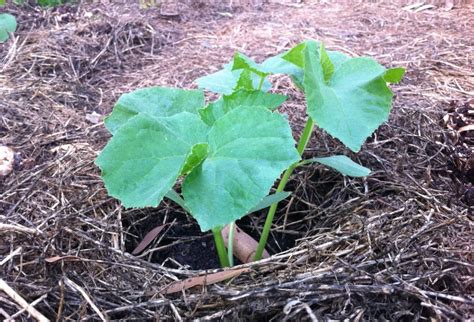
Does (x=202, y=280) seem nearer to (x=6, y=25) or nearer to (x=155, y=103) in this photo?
(x=155, y=103)

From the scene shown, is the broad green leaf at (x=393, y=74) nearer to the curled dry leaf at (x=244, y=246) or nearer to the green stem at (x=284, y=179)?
the green stem at (x=284, y=179)

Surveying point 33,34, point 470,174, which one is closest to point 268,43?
point 33,34

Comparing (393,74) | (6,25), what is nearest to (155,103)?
(393,74)

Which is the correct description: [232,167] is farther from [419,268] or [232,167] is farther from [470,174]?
[470,174]

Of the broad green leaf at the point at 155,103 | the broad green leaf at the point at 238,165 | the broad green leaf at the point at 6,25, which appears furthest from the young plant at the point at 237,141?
the broad green leaf at the point at 6,25

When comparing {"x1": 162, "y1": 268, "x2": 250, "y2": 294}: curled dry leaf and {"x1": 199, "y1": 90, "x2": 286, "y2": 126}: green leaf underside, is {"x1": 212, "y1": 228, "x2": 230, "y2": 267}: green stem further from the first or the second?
{"x1": 199, "y1": 90, "x2": 286, "y2": 126}: green leaf underside

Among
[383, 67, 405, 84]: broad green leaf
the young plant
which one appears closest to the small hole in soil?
the young plant
